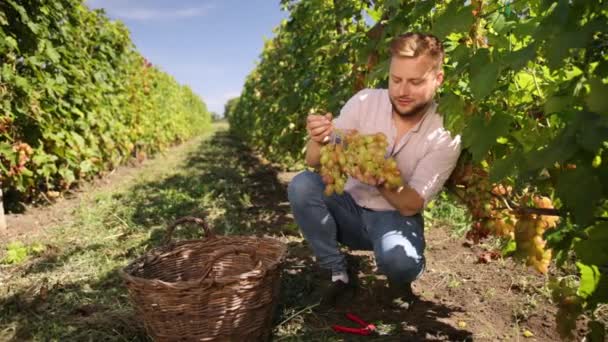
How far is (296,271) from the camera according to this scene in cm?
343

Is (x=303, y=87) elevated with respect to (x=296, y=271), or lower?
elevated

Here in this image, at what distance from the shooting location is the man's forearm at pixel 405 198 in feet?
8.05

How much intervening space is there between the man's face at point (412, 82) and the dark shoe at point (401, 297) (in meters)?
1.08

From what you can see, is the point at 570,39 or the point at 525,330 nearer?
the point at 570,39

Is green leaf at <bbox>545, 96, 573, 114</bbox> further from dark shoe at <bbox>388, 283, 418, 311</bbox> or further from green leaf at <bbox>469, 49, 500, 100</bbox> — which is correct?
dark shoe at <bbox>388, 283, 418, 311</bbox>

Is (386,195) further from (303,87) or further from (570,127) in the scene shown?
(303,87)

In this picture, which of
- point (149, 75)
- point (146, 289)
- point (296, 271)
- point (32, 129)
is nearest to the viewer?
point (146, 289)

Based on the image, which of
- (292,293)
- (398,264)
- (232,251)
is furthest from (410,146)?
(292,293)

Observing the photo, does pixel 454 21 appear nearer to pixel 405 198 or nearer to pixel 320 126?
pixel 320 126

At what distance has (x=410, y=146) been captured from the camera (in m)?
2.60

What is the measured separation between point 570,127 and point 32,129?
5.45 metres

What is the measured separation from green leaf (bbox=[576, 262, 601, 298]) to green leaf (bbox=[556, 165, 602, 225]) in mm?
464

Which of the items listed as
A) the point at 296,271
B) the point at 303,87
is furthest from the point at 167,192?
the point at 296,271

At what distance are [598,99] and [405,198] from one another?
142 centimetres
